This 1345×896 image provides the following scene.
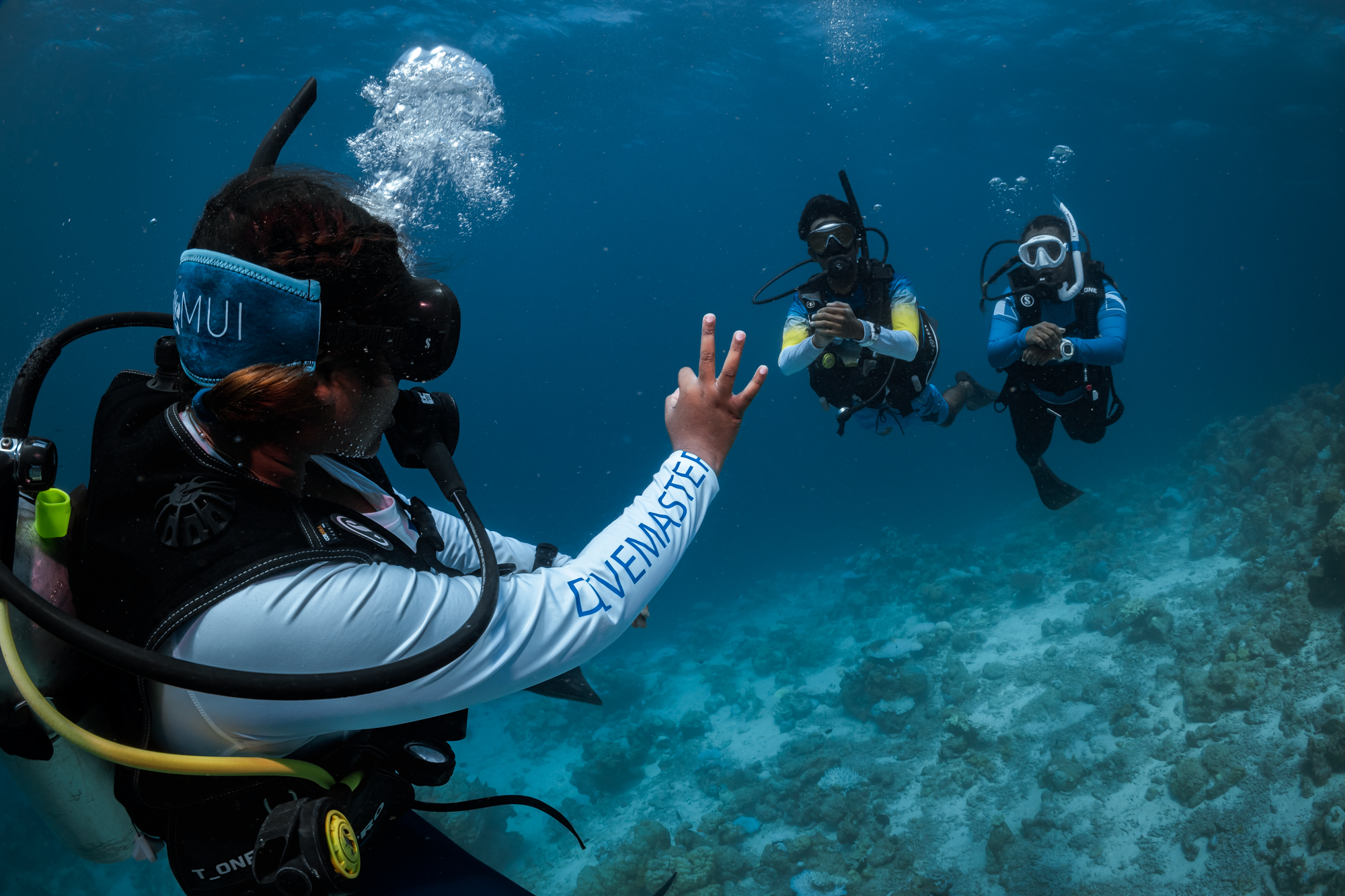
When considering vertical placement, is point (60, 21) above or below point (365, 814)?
above

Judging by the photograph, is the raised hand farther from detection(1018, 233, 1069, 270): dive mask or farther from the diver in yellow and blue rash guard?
detection(1018, 233, 1069, 270): dive mask

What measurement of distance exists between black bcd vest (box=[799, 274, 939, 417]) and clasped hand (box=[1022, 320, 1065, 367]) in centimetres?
103

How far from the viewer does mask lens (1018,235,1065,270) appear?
5328mm

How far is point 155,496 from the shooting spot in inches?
46.8

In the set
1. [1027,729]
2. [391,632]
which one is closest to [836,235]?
[391,632]

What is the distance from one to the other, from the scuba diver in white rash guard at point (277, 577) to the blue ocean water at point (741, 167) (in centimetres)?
51

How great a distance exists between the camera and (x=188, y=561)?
1.09 metres

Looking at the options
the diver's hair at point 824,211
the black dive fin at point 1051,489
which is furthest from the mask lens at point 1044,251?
the black dive fin at point 1051,489

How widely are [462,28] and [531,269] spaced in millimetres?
46930

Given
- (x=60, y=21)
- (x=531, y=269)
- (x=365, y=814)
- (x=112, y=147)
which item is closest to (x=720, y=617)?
(x=365, y=814)

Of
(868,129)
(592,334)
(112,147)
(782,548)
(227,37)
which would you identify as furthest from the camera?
(592,334)

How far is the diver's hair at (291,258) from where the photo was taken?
120cm

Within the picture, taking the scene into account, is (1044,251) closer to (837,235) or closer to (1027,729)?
(837,235)

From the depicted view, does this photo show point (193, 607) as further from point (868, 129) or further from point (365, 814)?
point (868, 129)
